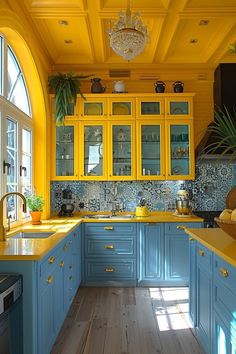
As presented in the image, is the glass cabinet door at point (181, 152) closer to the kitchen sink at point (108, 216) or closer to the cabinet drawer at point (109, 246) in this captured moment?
the kitchen sink at point (108, 216)

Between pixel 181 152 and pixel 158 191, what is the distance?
0.69 m

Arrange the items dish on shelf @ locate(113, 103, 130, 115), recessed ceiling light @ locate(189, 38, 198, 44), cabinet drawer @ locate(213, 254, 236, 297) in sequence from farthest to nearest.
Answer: dish on shelf @ locate(113, 103, 130, 115) < recessed ceiling light @ locate(189, 38, 198, 44) < cabinet drawer @ locate(213, 254, 236, 297)

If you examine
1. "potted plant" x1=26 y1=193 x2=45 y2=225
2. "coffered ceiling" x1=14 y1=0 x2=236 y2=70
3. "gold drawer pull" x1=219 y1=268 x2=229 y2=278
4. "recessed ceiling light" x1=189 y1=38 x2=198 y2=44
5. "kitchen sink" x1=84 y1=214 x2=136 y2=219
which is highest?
"recessed ceiling light" x1=189 y1=38 x2=198 y2=44

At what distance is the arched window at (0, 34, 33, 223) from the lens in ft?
10.1

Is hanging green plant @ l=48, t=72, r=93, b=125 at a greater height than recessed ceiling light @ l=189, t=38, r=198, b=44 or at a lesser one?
lesser

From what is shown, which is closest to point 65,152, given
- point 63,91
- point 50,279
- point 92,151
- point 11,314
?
point 92,151

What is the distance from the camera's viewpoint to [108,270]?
157 inches

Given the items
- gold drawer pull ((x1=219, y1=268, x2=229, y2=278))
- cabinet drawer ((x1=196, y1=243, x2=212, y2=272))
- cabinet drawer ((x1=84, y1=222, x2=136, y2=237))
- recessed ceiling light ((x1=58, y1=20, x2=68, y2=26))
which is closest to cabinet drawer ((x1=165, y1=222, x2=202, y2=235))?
cabinet drawer ((x1=84, y1=222, x2=136, y2=237))

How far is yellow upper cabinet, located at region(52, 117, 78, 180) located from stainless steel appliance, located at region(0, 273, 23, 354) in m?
2.55

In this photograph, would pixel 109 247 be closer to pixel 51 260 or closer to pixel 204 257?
pixel 51 260

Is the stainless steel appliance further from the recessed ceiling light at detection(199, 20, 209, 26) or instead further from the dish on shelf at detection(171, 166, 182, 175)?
the recessed ceiling light at detection(199, 20, 209, 26)

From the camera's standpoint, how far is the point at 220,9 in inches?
124

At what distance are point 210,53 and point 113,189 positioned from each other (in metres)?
2.38

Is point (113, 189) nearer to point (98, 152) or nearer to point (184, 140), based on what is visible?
point (98, 152)
